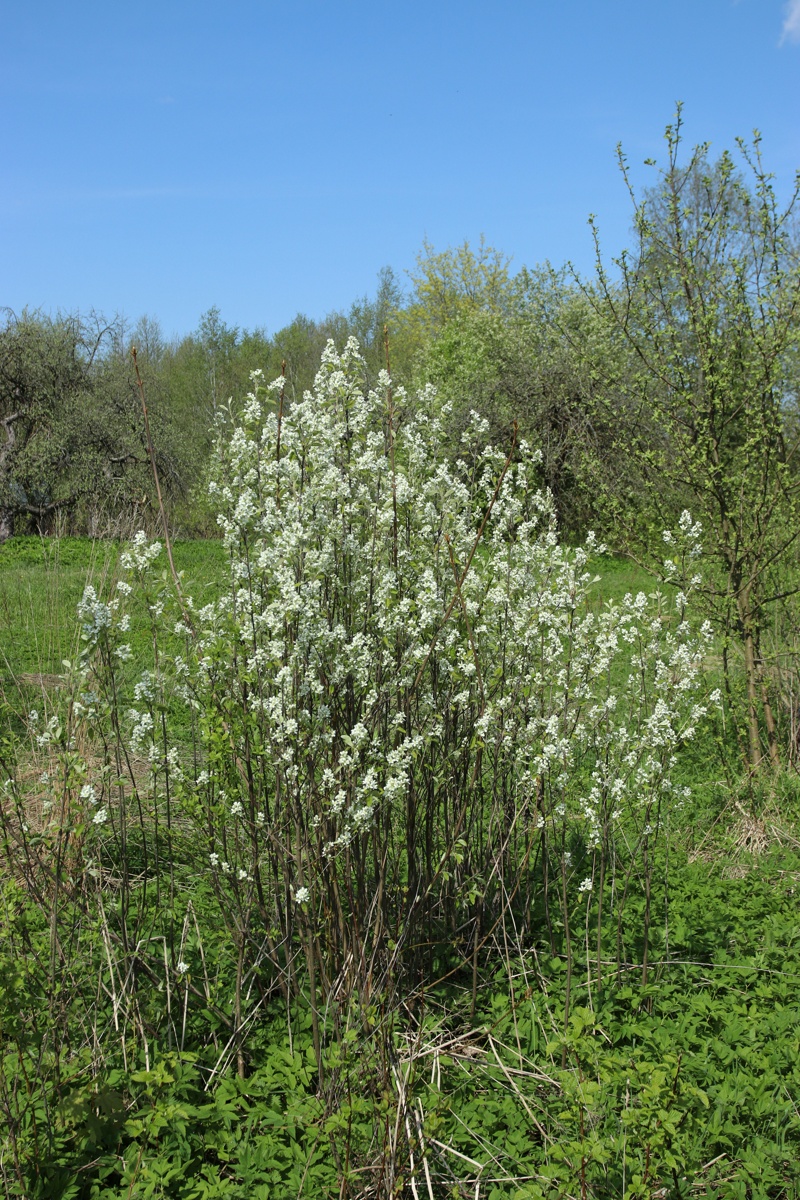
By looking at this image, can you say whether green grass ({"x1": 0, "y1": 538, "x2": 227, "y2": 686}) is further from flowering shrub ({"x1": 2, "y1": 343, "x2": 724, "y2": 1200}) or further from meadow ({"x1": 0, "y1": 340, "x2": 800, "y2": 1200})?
meadow ({"x1": 0, "y1": 340, "x2": 800, "y2": 1200})

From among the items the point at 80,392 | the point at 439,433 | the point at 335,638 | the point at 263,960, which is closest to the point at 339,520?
the point at 335,638

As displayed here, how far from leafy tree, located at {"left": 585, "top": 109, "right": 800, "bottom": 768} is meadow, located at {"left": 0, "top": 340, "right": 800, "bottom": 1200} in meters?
2.58

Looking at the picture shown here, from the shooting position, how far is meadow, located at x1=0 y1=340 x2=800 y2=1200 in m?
2.99

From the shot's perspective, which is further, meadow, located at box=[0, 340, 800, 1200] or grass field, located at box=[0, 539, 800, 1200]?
meadow, located at box=[0, 340, 800, 1200]

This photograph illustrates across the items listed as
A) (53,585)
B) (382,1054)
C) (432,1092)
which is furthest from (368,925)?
(53,585)

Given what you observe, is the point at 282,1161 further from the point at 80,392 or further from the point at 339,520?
the point at 80,392

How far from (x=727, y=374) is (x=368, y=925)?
4887mm

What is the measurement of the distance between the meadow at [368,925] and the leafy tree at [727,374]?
8.46 feet

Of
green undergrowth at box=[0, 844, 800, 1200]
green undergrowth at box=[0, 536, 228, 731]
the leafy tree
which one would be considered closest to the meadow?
green undergrowth at box=[0, 844, 800, 1200]

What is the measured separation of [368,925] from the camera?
3.43 m

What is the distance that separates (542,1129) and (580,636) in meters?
1.99

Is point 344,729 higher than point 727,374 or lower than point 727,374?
lower

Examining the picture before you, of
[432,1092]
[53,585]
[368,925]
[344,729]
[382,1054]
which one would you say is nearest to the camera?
[382,1054]

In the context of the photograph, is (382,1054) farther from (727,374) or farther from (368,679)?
(727,374)
